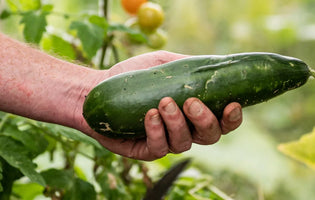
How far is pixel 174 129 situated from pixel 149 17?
1.98 ft

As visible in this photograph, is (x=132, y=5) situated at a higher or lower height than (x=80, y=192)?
higher

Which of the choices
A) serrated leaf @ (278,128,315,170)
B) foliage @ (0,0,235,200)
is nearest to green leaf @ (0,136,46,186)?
foliage @ (0,0,235,200)

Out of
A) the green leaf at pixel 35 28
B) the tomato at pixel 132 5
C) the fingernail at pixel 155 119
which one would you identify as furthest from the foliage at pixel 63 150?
the fingernail at pixel 155 119

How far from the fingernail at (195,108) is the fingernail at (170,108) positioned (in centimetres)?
3

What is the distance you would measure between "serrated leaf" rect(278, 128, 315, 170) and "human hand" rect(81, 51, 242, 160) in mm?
364

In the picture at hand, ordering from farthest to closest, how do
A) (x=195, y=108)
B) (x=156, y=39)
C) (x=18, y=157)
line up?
(x=156, y=39) < (x=18, y=157) < (x=195, y=108)

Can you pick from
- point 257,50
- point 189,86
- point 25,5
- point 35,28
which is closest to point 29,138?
point 35,28

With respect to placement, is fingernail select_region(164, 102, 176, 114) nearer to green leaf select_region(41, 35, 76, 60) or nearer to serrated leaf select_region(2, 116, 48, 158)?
serrated leaf select_region(2, 116, 48, 158)

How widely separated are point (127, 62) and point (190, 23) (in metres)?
3.69

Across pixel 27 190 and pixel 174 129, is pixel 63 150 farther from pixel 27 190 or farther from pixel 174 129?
pixel 174 129

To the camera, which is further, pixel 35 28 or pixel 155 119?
pixel 35 28

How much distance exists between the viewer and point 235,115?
80cm

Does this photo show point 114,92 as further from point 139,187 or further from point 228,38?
point 228,38

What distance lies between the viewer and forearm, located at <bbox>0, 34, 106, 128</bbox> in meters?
0.92
